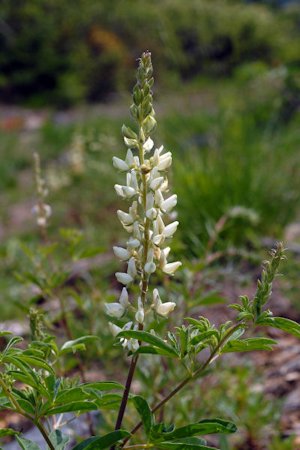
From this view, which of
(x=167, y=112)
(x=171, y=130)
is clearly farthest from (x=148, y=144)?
(x=167, y=112)

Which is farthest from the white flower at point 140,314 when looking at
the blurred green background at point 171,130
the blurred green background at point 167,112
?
the blurred green background at point 167,112

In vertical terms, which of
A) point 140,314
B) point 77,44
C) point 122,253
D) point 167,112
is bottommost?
point 140,314

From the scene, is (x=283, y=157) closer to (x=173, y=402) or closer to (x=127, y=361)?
(x=127, y=361)

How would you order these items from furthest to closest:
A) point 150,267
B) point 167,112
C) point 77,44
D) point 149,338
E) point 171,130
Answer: point 77,44 < point 167,112 < point 171,130 < point 150,267 < point 149,338

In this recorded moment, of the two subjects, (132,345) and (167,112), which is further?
(167,112)

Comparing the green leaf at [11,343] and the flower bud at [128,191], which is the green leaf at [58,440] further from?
the flower bud at [128,191]

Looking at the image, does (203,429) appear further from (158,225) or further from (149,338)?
(158,225)

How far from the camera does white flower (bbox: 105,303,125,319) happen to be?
1.13 meters

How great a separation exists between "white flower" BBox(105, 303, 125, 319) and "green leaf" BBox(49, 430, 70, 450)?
226 millimetres

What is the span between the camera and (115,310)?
114 cm

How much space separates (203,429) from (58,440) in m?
0.26

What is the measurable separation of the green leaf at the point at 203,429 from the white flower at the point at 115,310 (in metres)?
0.22

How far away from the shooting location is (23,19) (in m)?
14.5

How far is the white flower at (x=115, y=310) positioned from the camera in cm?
113
